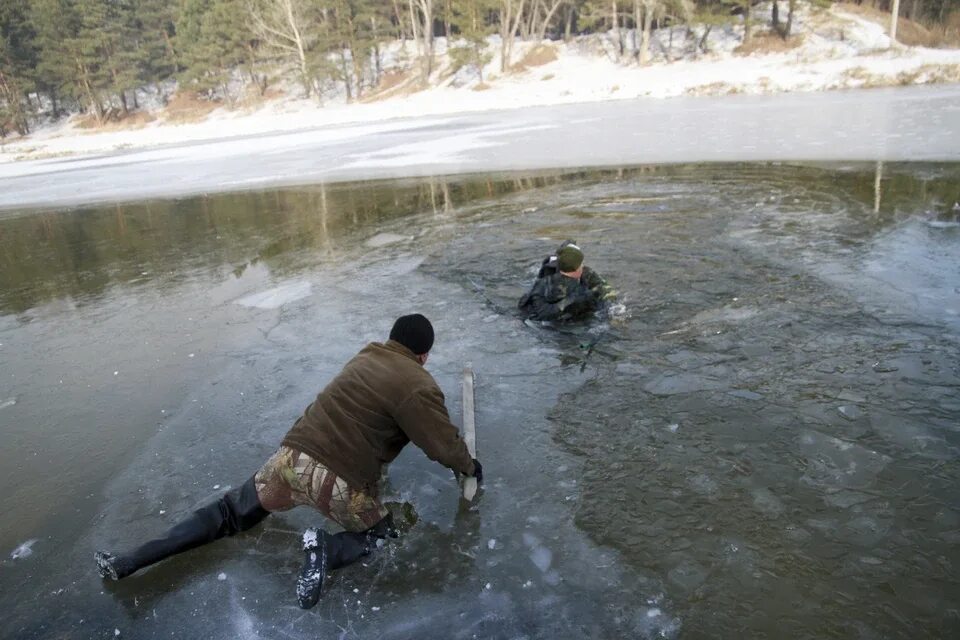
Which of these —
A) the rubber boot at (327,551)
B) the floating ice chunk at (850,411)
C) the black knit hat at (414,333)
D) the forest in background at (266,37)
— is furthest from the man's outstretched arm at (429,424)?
the forest in background at (266,37)

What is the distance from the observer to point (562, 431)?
3.97 m

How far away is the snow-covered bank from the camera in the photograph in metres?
29.3

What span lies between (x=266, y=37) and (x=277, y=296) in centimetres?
4399

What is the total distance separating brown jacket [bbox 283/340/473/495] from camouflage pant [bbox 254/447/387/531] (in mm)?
52

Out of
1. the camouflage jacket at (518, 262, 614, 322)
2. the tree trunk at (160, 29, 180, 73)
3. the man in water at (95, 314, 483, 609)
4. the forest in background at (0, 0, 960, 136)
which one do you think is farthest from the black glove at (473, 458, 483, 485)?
the tree trunk at (160, 29, 180, 73)

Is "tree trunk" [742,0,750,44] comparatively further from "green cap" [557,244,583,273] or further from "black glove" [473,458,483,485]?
"black glove" [473,458,483,485]

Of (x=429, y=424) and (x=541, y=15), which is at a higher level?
(x=541, y=15)

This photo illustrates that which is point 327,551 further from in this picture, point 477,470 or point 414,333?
point 414,333

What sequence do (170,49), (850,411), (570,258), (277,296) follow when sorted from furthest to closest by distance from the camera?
(170,49) < (277,296) < (570,258) < (850,411)

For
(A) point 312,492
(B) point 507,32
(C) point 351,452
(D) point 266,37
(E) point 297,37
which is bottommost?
(A) point 312,492

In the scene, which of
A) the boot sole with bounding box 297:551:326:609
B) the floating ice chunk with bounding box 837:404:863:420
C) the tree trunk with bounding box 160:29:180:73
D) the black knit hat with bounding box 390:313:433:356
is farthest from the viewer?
the tree trunk with bounding box 160:29:180:73

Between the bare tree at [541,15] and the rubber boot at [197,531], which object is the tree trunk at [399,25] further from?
the rubber boot at [197,531]

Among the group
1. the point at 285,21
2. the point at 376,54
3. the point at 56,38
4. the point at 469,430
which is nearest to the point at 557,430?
the point at 469,430

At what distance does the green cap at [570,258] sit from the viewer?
5371mm
